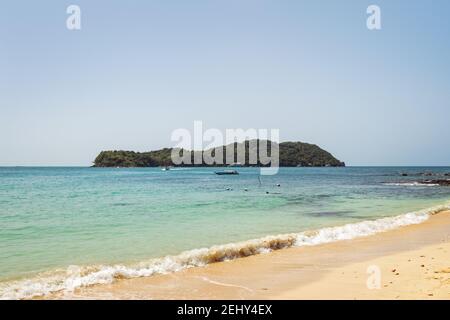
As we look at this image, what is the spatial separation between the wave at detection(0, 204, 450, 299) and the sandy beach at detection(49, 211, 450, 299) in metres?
0.38

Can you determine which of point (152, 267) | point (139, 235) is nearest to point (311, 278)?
point (152, 267)

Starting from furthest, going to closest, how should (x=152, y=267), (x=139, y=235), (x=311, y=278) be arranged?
(x=139, y=235) < (x=152, y=267) < (x=311, y=278)

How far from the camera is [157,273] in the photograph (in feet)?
32.7

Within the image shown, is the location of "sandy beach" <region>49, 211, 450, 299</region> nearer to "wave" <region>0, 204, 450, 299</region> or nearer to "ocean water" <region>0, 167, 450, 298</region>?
"wave" <region>0, 204, 450, 299</region>

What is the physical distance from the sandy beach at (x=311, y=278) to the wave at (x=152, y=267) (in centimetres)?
38

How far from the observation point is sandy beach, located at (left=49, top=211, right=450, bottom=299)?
306 inches

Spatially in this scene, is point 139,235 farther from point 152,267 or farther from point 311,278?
point 311,278

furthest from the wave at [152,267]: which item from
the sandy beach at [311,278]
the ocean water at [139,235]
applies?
the sandy beach at [311,278]

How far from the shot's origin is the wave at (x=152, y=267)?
8.59 metres

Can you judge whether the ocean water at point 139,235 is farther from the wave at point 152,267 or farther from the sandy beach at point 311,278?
the sandy beach at point 311,278

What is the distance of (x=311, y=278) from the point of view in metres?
9.06

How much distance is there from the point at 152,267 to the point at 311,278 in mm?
4024

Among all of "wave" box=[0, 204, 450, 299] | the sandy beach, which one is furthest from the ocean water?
the sandy beach

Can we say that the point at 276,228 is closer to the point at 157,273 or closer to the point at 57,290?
the point at 157,273
